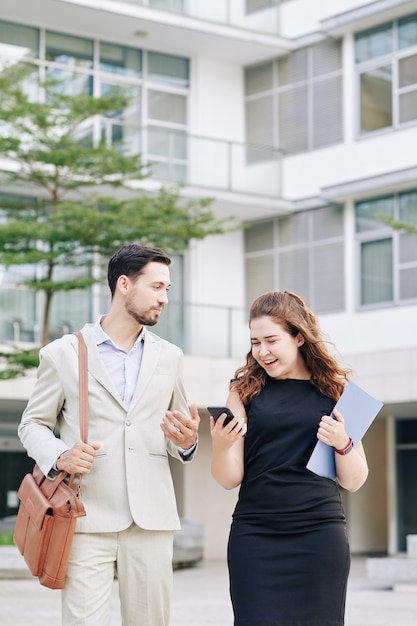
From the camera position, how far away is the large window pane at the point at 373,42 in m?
24.0

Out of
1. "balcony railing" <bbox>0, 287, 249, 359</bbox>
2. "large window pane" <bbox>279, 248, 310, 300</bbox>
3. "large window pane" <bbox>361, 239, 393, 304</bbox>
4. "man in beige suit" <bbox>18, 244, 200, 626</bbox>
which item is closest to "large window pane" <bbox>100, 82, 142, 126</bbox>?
"balcony railing" <bbox>0, 287, 249, 359</bbox>

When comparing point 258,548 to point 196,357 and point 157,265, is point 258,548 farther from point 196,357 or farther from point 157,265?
point 196,357

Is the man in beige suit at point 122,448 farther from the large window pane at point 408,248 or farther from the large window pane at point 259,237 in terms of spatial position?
the large window pane at point 259,237

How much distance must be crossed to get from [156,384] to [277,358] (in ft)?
1.62

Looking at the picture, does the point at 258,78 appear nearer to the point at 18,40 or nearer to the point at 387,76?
the point at 387,76

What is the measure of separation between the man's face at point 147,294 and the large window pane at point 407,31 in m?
19.6

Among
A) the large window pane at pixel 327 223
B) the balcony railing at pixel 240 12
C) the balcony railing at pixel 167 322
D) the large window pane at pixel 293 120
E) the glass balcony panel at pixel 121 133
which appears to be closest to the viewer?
the balcony railing at pixel 167 322

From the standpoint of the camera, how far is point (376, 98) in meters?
24.4

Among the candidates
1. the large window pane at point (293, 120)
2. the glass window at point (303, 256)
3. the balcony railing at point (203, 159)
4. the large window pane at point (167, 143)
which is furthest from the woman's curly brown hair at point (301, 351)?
the large window pane at point (293, 120)

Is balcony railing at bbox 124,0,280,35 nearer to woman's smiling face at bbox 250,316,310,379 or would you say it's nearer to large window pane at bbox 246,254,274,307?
large window pane at bbox 246,254,274,307

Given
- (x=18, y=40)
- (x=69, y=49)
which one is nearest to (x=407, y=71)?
(x=69, y=49)

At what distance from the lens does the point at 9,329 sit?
74.1 feet

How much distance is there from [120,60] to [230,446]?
21606 millimetres

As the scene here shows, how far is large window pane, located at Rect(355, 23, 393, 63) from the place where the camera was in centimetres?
2397
